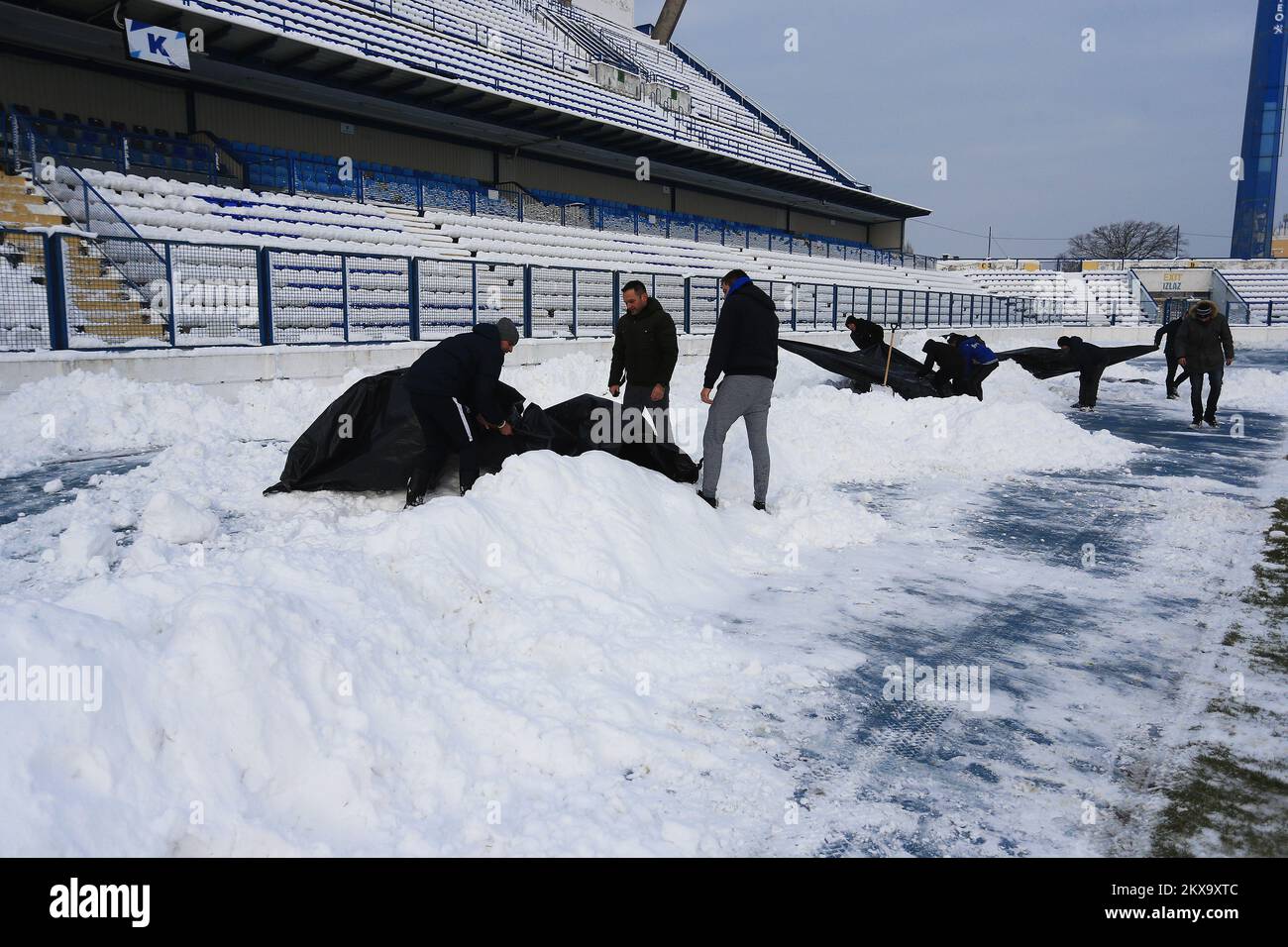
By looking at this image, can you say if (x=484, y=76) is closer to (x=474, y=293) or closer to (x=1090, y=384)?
(x=474, y=293)

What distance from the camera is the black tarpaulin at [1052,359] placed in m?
14.7

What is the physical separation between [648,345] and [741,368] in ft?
3.21

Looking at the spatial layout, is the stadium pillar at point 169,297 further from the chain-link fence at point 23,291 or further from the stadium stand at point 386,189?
the chain-link fence at point 23,291

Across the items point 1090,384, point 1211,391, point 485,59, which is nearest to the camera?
point 1211,391

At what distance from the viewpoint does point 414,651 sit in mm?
3477

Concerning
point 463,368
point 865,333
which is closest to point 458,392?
point 463,368

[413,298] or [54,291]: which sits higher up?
[413,298]

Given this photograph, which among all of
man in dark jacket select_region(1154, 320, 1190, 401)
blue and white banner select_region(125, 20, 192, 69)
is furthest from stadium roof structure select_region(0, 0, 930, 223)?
man in dark jacket select_region(1154, 320, 1190, 401)

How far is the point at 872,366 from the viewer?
41.2ft

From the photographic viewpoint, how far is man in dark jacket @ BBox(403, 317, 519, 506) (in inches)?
232

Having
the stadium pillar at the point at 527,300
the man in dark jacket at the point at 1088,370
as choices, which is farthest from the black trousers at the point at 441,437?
the man in dark jacket at the point at 1088,370

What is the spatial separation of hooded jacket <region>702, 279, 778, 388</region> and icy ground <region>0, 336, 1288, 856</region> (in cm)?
101

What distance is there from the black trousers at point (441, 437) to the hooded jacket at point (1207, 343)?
972 cm

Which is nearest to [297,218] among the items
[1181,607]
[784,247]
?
[1181,607]
